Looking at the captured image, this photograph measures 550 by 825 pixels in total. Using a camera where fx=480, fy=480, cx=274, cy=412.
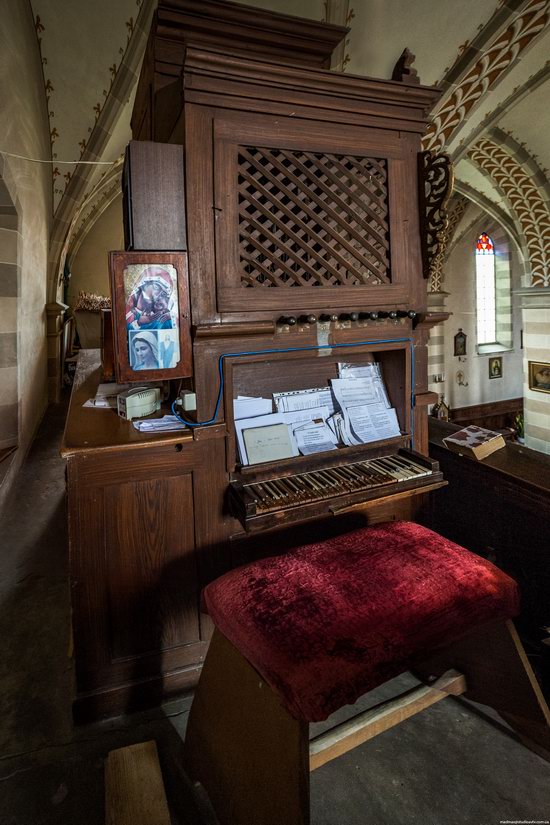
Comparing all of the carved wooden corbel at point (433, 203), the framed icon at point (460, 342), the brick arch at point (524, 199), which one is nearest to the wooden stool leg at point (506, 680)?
the carved wooden corbel at point (433, 203)

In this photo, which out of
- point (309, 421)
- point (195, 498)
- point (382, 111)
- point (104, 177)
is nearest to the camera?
point (195, 498)

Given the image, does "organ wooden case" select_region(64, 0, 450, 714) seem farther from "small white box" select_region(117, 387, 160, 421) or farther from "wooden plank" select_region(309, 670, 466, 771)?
"wooden plank" select_region(309, 670, 466, 771)

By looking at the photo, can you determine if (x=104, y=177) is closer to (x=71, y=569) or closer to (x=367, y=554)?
(x=71, y=569)

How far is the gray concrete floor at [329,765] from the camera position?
157 cm

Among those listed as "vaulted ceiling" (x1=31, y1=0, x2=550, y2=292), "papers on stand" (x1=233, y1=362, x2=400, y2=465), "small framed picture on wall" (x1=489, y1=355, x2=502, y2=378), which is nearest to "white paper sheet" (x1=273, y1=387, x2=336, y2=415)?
"papers on stand" (x1=233, y1=362, x2=400, y2=465)

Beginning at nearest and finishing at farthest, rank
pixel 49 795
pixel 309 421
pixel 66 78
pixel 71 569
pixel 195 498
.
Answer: pixel 49 795
pixel 71 569
pixel 195 498
pixel 309 421
pixel 66 78

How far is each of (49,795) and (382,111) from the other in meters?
3.04

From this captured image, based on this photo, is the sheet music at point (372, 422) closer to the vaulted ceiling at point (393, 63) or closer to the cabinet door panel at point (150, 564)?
the cabinet door panel at point (150, 564)

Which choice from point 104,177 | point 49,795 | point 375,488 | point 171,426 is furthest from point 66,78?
point 49,795

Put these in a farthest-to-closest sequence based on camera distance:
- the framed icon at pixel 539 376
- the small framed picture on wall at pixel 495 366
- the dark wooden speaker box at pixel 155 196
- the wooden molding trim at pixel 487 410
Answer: the small framed picture on wall at pixel 495 366, the wooden molding trim at pixel 487 410, the framed icon at pixel 539 376, the dark wooden speaker box at pixel 155 196

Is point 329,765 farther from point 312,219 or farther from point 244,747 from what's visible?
point 312,219

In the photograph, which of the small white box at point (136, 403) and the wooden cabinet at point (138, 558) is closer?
the wooden cabinet at point (138, 558)

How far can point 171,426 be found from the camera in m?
2.08

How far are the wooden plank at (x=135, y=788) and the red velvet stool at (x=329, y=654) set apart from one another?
14 centimetres
